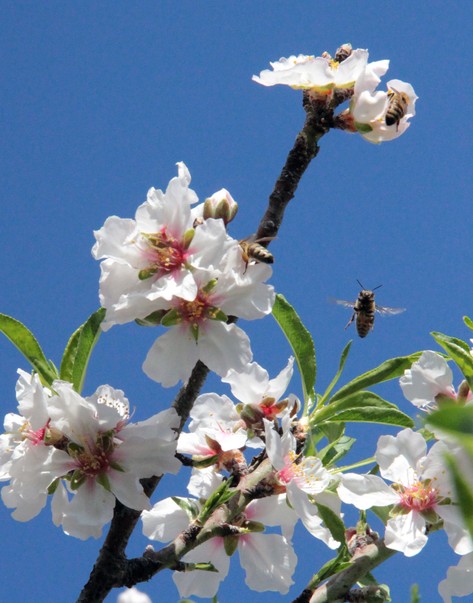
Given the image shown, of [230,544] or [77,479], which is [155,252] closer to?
[77,479]

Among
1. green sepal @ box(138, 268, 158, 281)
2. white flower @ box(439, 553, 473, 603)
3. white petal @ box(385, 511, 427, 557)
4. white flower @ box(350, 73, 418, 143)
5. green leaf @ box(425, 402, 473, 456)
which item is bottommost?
green leaf @ box(425, 402, 473, 456)

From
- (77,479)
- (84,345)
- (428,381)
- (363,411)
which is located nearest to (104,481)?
(77,479)

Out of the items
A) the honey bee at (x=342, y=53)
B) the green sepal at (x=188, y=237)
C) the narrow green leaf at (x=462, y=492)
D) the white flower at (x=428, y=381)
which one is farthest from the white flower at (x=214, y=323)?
the narrow green leaf at (x=462, y=492)

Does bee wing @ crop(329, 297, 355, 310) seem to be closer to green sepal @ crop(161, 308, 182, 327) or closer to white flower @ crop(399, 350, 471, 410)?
white flower @ crop(399, 350, 471, 410)

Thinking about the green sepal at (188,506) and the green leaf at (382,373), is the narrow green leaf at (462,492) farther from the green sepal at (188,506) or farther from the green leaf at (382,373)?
the green leaf at (382,373)

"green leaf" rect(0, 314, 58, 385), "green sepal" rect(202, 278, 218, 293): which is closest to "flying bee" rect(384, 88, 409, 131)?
"green sepal" rect(202, 278, 218, 293)

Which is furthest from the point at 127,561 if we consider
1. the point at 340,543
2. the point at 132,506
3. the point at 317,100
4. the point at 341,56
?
the point at 341,56

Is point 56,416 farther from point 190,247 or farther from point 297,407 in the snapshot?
point 297,407

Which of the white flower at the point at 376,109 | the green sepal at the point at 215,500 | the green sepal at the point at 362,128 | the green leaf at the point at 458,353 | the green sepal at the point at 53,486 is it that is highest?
the white flower at the point at 376,109
